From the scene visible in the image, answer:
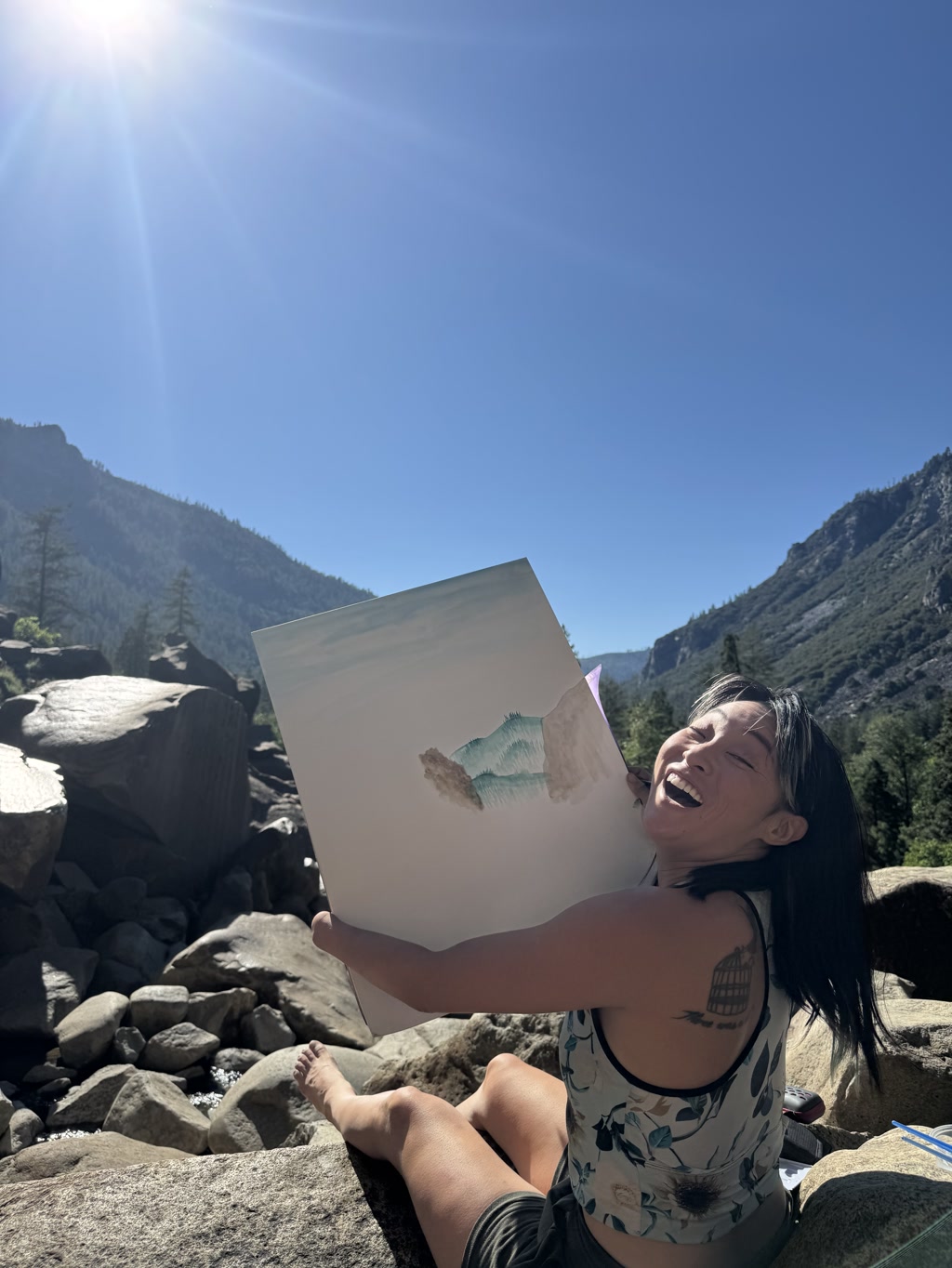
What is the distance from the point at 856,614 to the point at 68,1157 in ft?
459

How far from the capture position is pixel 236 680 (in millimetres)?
30375

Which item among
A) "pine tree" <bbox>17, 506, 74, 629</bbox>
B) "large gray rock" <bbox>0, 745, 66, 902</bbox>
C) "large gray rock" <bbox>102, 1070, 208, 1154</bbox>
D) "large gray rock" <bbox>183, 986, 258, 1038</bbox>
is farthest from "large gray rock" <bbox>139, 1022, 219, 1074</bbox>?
"pine tree" <bbox>17, 506, 74, 629</bbox>

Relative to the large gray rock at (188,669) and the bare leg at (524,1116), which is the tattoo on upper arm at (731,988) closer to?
the bare leg at (524,1116)

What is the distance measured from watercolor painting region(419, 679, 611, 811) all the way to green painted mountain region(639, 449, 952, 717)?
136 ft

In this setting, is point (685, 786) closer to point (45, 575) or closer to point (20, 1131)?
point (20, 1131)

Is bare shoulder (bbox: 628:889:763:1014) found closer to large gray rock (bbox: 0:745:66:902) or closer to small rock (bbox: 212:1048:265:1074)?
small rock (bbox: 212:1048:265:1074)

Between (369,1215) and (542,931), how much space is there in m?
1.44

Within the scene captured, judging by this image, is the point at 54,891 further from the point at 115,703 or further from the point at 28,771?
the point at 115,703

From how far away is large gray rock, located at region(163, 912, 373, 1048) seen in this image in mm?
7805

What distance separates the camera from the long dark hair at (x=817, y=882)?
51.4 inches

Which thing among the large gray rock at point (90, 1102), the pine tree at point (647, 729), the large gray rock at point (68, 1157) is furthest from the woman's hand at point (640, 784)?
the pine tree at point (647, 729)

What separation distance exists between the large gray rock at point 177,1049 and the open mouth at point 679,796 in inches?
287

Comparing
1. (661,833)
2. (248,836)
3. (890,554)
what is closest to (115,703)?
(248,836)

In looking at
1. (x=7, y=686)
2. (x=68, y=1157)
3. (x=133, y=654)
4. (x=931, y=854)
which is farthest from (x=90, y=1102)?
(x=133, y=654)
